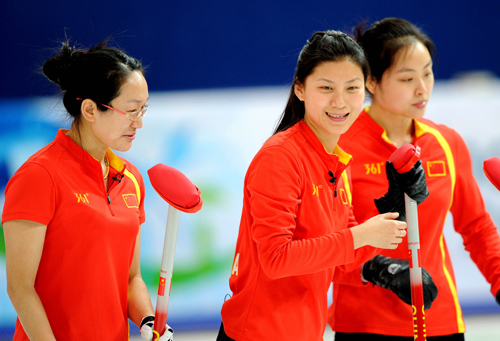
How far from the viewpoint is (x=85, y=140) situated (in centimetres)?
169

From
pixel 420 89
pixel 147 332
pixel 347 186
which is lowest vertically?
pixel 147 332

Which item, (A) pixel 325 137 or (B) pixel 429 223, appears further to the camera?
(B) pixel 429 223

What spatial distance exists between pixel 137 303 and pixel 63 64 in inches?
31.7

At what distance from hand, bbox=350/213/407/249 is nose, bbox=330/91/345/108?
36cm

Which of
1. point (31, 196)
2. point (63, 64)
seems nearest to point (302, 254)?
point (31, 196)

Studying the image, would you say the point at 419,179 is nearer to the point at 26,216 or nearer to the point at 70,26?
the point at 26,216

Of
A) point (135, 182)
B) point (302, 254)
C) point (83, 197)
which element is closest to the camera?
point (302, 254)

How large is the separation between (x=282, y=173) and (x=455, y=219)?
38.3 inches

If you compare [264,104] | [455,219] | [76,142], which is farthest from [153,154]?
[455,219]

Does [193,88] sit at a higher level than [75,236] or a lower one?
higher

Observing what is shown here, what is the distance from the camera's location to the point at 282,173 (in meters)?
1.52

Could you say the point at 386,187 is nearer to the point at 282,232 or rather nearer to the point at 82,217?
the point at 282,232

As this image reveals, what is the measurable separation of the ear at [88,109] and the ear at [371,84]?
3.46 ft

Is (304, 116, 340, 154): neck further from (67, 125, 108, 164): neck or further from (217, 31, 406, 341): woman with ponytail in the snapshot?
(67, 125, 108, 164): neck
